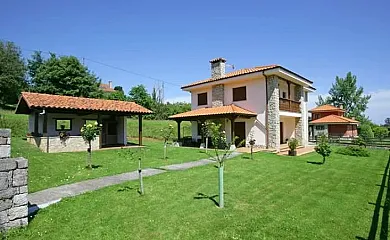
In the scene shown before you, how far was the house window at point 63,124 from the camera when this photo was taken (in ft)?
60.6

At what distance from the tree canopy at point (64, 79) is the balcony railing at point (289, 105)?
3291 cm

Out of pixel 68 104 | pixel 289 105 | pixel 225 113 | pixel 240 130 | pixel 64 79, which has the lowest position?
pixel 240 130

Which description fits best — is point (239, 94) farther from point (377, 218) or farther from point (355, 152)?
point (377, 218)

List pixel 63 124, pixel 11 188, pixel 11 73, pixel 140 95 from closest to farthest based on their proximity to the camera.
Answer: pixel 11 188 < pixel 63 124 < pixel 11 73 < pixel 140 95

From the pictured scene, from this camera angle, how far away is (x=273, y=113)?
1808cm

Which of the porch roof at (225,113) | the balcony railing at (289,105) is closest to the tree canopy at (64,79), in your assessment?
the porch roof at (225,113)

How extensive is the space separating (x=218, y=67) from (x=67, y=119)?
1336 cm

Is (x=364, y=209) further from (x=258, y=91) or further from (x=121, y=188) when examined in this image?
(x=258, y=91)

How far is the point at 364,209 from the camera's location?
6016mm

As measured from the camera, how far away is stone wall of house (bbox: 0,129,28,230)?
455 cm

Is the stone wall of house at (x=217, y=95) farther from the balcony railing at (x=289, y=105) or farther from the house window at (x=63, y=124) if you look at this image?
the house window at (x=63, y=124)

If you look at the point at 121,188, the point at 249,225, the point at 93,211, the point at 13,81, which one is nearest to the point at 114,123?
the point at 121,188

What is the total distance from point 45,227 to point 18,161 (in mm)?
1378

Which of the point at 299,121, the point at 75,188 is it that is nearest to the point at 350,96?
the point at 299,121
